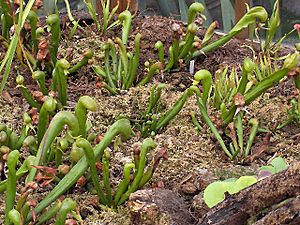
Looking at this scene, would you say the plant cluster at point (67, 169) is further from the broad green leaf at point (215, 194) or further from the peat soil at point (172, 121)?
the broad green leaf at point (215, 194)

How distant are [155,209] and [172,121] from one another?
581 mm

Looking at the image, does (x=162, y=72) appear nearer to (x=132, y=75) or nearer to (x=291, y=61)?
(x=132, y=75)

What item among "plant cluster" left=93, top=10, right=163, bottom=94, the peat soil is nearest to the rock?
the peat soil

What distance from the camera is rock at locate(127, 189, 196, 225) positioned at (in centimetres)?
134

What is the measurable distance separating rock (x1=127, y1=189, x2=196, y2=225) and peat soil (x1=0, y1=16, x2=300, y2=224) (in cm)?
5

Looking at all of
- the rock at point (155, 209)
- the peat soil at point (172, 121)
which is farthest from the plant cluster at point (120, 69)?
the rock at point (155, 209)

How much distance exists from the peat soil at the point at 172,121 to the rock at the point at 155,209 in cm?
5

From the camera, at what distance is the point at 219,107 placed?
191 centimetres

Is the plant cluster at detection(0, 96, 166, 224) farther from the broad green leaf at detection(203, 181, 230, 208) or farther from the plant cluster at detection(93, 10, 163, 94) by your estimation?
the plant cluster at detection(93, 10, 163, 94)

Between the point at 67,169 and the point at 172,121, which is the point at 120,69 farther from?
the point at 67,169

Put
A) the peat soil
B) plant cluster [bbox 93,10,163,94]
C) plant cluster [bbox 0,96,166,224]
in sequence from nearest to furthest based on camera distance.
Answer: plant cluster [bbox 0,96,166,224] < the peat soil < plant cluster [bbox 93,10,163,94]

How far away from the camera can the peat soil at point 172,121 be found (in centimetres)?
154

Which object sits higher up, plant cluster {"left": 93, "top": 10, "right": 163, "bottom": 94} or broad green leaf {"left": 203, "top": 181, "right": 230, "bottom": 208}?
plant cluster {"left": 93, "top": 10, "right": 163, "bottom": 94}

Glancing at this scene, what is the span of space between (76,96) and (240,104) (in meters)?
0.66
